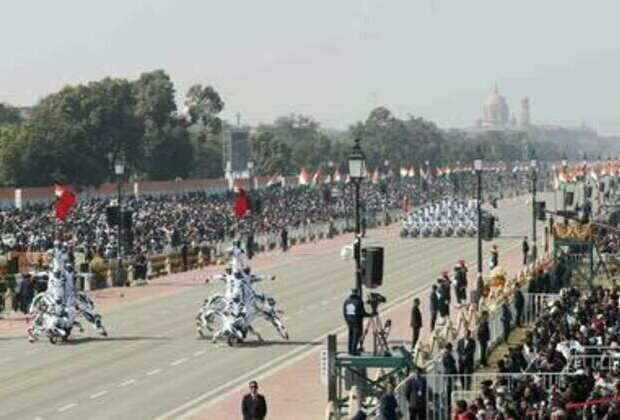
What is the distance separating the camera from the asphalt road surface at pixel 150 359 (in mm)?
34938

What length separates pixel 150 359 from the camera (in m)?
42.4

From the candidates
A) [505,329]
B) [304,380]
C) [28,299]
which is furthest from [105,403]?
[28,299]

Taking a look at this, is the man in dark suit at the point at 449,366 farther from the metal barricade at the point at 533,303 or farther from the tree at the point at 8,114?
the tree at the point at 8,114

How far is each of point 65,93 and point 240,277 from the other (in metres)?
99.7

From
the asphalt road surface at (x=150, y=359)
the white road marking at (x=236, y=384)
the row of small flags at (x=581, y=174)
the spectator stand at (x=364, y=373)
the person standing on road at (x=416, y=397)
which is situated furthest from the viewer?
the row of small flags at (x=581, y=174)

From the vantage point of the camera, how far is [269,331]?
49312 mm

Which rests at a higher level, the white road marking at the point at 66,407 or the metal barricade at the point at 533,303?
the metal barricade at the point at 533,303

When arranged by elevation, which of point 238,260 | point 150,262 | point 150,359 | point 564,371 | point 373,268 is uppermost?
point 373,268

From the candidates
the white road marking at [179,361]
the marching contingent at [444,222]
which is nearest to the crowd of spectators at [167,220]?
the marching contingent at [444,222]

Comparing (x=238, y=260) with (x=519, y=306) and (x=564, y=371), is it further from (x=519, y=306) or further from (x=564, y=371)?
(x=564, y=371)

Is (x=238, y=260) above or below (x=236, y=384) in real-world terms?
above

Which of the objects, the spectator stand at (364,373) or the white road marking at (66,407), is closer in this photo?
the spectator stand at (364,373)

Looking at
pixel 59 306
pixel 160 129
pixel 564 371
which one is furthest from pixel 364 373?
pixel 160 129

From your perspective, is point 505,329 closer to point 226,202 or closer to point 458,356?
point 458,356
